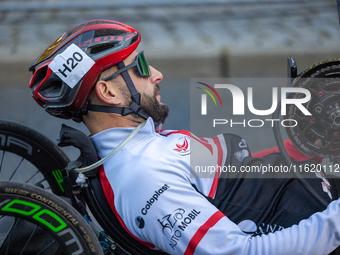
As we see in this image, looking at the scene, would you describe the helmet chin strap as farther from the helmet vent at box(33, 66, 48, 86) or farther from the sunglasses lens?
the helmet vent at box(33, 66, 48, 86)

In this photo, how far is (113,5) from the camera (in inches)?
310

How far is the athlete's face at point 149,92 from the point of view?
1.75m

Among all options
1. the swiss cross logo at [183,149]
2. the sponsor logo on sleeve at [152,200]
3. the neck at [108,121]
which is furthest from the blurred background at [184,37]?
the sponsor logo on sleeve at [152,200]

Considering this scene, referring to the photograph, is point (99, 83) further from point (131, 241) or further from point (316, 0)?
point (316, 0)

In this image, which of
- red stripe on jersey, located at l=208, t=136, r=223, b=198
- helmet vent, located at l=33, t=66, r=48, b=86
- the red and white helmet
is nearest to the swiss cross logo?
red stripe on jersey, located at l=208, t=136, r=223, b=198

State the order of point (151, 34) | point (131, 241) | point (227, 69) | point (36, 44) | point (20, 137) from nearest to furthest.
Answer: point (131, 241)
point (20, 137)
point (227, 69)
point (36, 44)
point (151, 34)

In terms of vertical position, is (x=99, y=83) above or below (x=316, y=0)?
below

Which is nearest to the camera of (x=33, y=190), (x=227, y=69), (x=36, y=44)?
(x=33, y=190)

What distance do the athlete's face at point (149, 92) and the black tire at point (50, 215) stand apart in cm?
56

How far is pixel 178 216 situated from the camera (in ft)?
4.63

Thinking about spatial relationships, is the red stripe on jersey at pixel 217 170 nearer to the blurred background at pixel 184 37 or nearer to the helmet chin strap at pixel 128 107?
the helmet chin strap at pixel 128 107

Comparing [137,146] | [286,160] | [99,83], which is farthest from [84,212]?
[286,160]

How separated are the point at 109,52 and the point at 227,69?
3569 mm

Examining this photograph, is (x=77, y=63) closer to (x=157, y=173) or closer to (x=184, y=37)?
(x=157, y=173)
